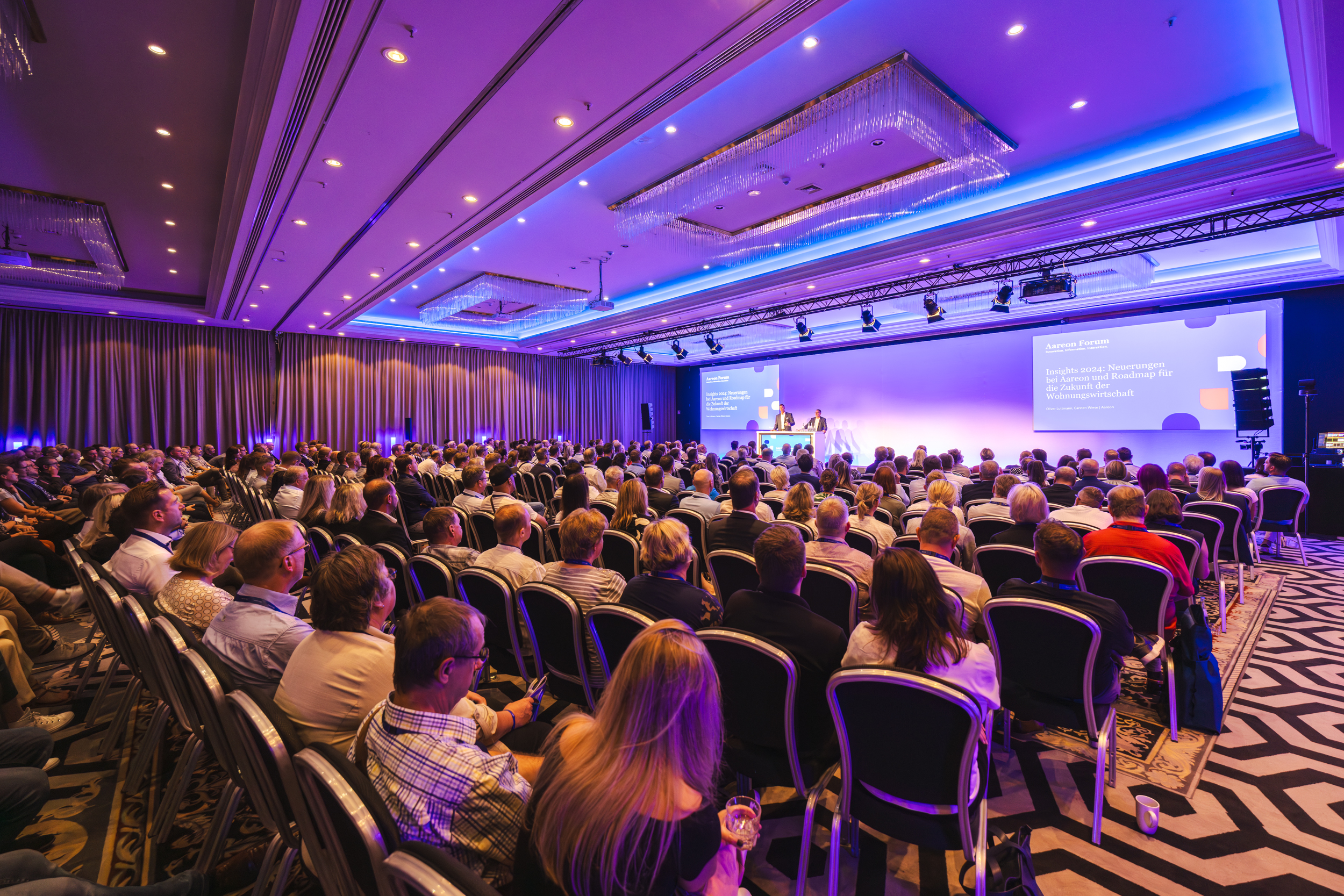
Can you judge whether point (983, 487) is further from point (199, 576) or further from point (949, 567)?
point (199, 576)

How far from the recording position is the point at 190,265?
29.7 ft

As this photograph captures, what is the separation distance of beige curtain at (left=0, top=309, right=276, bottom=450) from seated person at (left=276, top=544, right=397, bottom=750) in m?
15.1

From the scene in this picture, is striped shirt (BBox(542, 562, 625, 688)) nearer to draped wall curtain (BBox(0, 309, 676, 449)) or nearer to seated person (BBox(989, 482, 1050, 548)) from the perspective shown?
seated person (BBox(989, 482, 1050, 548))

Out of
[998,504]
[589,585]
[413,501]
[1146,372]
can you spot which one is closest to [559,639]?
[589,585]

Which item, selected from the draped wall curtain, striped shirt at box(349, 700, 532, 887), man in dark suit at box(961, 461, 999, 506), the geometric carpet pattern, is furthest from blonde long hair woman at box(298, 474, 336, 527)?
the draped wall curtain

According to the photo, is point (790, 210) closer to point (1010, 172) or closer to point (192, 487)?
point (1010, 172)

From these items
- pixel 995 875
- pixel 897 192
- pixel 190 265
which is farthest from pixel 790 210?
pixel 190 265

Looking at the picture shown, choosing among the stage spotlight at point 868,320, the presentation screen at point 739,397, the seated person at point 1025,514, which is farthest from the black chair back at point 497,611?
the presentation screen at point 739,397

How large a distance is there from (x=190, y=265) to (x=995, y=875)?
12249 millimetres

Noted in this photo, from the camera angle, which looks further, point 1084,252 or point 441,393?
point 441,393

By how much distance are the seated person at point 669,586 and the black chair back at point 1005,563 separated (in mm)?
1777

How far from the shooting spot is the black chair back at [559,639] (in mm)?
2441

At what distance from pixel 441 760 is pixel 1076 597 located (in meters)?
2.45

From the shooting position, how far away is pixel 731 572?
341cm
